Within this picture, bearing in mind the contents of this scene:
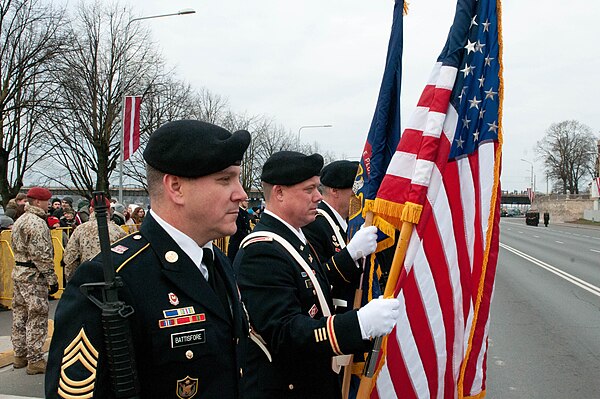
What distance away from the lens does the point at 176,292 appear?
1.74 m

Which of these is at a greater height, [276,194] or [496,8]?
[496,8]

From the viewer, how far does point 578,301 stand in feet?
34.4

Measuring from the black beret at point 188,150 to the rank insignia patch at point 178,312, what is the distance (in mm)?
455

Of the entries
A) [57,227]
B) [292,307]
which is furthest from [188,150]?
[57,227]

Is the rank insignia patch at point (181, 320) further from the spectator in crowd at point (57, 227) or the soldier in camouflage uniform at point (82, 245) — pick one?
the spectator in crowd at point (57, 227)

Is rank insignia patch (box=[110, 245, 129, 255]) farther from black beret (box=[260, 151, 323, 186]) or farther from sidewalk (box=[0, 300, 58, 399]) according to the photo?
sidewalk (box=[0, 300, 58, 399])

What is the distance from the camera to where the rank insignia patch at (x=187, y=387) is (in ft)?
5.44

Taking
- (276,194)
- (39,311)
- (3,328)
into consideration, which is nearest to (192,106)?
(3,328)

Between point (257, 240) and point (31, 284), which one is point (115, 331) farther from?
point (31, 284)

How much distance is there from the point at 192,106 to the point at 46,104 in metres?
7.94

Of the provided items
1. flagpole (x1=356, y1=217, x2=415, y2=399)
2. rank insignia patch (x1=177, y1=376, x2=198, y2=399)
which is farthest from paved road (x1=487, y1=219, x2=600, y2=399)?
rank insignia patch (x1=177, y1=376, x2=198, y2=399)

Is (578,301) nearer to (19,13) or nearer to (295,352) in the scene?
(295,352)

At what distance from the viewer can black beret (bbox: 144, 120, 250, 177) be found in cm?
180

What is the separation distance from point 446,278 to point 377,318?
818mm
